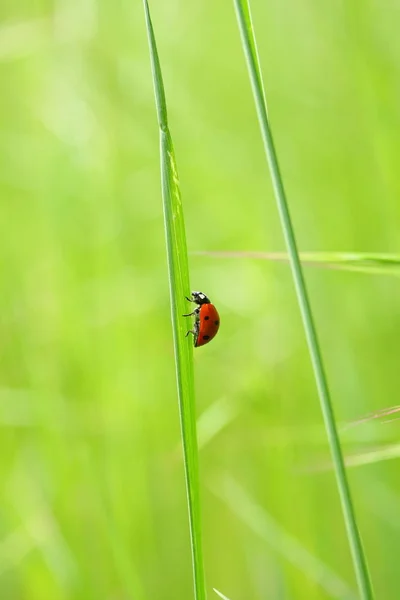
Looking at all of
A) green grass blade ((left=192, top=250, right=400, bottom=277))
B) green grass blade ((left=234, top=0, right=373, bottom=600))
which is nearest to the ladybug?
green grass blade ((left=192, top=250, right=400, bottom=277))

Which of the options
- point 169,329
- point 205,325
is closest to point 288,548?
point 205,325

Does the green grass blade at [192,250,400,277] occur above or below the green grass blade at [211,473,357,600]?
above

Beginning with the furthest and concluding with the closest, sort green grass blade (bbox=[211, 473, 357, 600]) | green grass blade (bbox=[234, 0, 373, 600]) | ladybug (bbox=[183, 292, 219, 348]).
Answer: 1. ladybug (bbox=[183, 292, 219, 348])
2. green grass blade (bbox=[211, 473, 357, 600])
3. green grass blade (bbox=[234, 0, 373, 600])

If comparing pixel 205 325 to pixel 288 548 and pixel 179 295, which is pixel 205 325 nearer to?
pixel 288 548

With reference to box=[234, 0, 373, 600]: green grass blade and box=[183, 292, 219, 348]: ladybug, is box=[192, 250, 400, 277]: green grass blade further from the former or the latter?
box=[183, 292, 219, 348]: ladybug

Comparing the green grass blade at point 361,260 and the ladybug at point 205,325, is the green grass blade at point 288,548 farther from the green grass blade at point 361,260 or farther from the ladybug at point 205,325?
the green grass blade at point 361,260

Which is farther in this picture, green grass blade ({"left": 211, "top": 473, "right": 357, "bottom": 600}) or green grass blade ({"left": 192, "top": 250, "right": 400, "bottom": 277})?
green grass blade ({"left": 211, "top": 473, "right": 357, "bottom": 600})

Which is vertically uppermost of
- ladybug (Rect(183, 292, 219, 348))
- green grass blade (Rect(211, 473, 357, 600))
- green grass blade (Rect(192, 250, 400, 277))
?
ladybug (Rect(183, 292, 219, 348))
